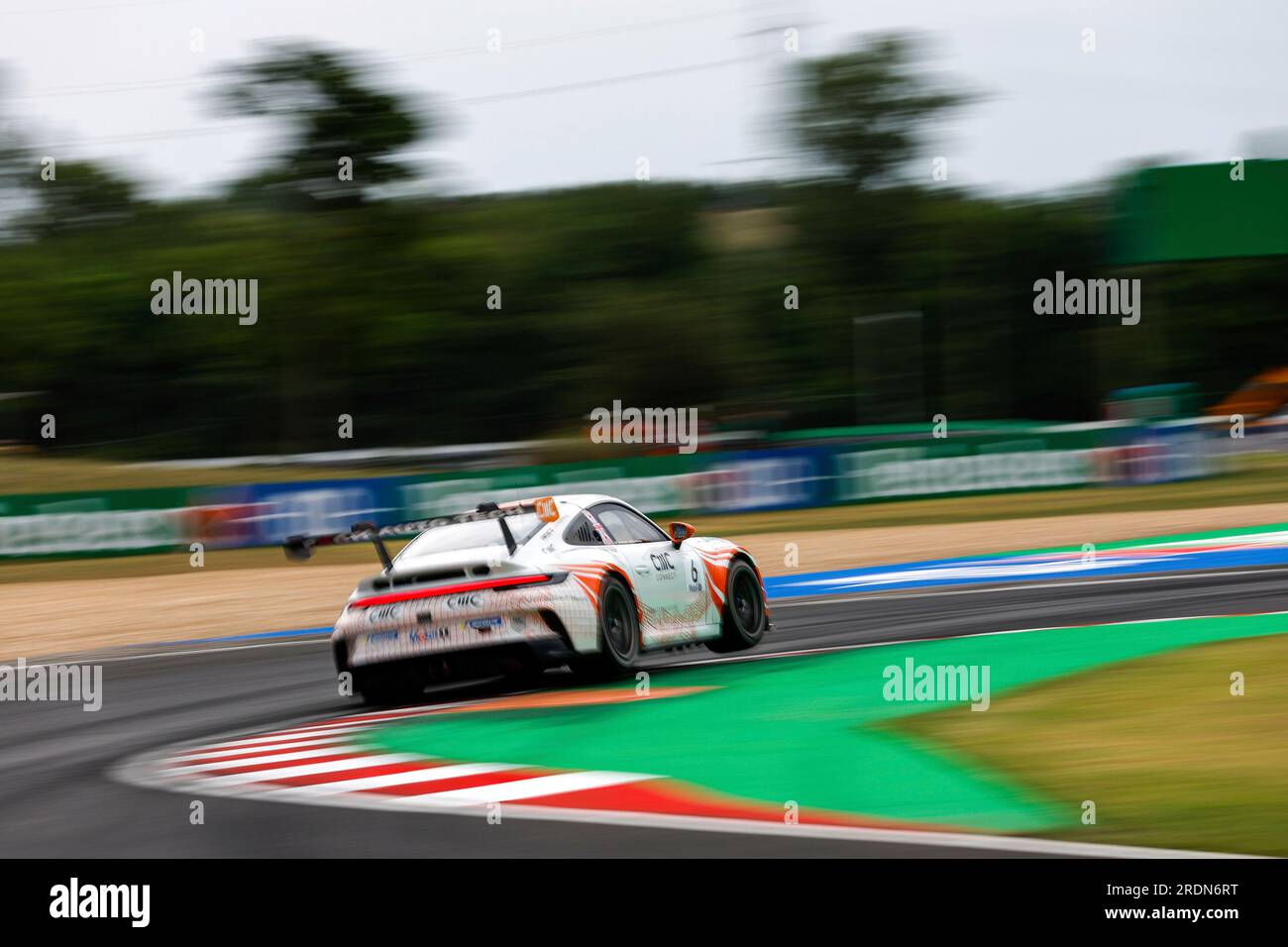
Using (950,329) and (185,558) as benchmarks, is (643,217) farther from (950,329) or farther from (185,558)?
(185,558)

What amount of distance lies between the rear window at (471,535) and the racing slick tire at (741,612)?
180 cm

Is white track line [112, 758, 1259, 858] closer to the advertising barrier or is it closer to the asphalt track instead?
the asphalt track

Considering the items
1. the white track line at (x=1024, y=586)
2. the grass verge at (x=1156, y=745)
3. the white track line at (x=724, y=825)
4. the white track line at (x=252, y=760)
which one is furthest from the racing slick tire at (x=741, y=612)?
the white track line at (x=724, y=825)

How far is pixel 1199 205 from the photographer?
37.9 m

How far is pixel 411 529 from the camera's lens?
33.4 ft

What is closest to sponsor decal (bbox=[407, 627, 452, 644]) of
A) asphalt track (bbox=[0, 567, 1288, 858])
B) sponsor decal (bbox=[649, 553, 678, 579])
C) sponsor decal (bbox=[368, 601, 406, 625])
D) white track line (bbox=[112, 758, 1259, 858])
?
sponsor decal (bbox=[368, 601, 406, 625])

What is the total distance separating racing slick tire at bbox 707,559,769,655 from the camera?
12281 mm

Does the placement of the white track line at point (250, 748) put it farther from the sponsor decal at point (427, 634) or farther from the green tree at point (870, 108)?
the green tree at point (870, 108)

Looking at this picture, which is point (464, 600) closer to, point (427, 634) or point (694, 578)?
point (427, 634)

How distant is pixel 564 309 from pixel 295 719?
55.8 metres

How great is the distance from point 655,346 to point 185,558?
3321cm

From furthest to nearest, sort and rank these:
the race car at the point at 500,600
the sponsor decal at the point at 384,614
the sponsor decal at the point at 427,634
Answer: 1. the sponsor decal at the point at 384,614
2. the sponsor decal at the point at 427,634
3. the race car at the point at 500,600

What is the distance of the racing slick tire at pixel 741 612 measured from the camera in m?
12.3
